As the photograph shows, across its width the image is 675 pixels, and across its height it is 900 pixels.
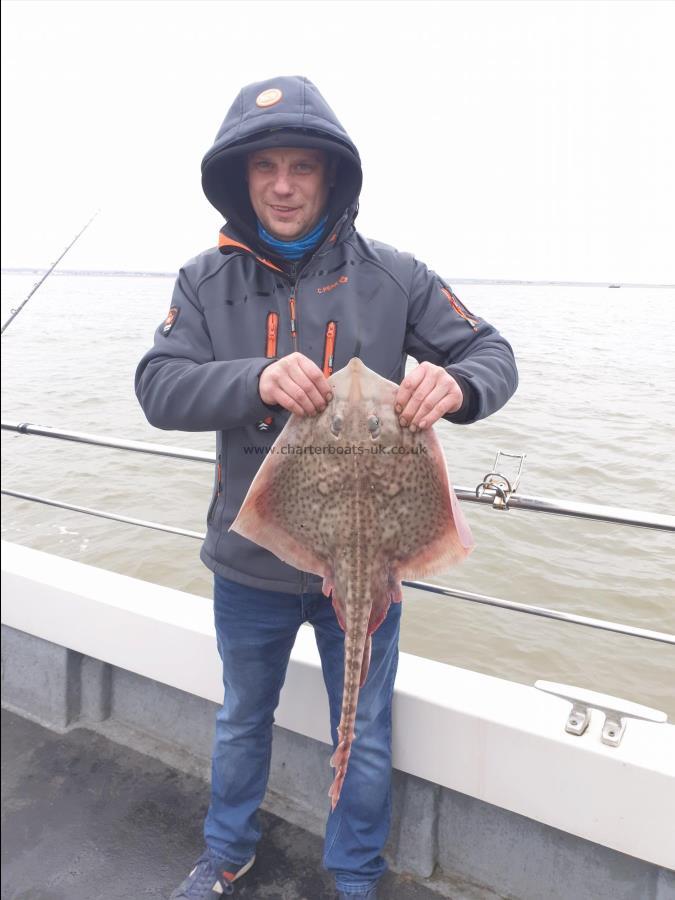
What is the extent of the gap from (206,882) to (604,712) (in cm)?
143

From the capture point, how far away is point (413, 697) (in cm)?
213

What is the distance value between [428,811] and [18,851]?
1432 millimetres

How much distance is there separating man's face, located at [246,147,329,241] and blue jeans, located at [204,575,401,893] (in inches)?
43.0

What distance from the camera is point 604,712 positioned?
204cm

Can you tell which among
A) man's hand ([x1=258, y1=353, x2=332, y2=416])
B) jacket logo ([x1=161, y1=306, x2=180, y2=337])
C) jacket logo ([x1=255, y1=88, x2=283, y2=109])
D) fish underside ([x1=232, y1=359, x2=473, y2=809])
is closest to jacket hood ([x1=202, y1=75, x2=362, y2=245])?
jacket logo ([x1=255, y1=88, x2=283, y2=109])

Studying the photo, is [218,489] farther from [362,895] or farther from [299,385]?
[362,895]

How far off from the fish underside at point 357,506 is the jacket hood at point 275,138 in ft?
2.37

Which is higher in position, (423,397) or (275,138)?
(275,138)

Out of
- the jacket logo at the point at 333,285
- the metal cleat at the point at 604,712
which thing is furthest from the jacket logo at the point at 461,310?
the metal cleat at the point at 604,712

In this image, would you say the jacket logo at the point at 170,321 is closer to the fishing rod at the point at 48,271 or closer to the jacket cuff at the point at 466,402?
the jacket cuff at the point at 466,402

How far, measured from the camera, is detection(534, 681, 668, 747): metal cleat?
195cm

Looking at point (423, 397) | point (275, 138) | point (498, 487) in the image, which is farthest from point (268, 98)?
point (498, 487)

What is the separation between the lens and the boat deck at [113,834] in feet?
7.07

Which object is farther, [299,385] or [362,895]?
[362,895]
